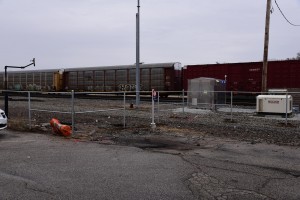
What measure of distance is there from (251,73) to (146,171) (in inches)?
933

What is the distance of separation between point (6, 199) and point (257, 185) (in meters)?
3.94

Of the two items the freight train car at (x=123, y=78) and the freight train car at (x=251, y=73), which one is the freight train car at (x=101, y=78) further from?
the freight train car at (x=251, y=73)

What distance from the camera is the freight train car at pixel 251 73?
2670 centimetres

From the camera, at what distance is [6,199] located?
5.11 metres

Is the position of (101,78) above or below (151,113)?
above

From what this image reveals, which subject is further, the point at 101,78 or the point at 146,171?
the point at 101,78

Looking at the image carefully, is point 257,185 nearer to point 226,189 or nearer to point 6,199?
point 226,189

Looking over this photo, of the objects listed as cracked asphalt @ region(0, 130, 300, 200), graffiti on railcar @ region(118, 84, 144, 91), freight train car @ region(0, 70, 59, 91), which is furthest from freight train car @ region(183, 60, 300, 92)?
freight train car @ region(0, 70, 59, 91)

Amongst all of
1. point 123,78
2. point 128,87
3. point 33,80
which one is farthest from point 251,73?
point 33,80

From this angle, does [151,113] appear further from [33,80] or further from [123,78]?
[33,80]

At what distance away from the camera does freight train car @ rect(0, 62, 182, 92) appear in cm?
3562

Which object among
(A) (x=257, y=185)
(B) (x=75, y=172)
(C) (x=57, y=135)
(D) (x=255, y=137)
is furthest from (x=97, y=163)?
(D) (x=255, y=137)

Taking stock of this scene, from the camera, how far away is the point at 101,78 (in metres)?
40.4

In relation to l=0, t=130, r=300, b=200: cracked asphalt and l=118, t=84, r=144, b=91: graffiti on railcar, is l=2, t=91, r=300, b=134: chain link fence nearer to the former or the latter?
l=0, t=130, r=300, b=200: cracked asphalt
